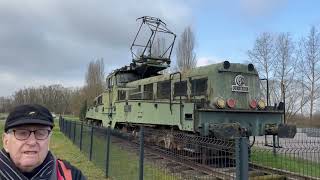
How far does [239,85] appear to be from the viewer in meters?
13.6

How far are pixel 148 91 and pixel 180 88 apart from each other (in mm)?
2608

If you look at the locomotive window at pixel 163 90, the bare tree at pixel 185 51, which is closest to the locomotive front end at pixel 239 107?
the locomotive window at pixel 163 90

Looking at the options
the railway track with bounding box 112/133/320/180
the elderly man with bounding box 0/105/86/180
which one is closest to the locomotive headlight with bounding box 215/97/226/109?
the railway track with bounding box 112/133/320/180

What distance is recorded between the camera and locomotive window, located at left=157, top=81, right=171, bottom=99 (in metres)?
15.0

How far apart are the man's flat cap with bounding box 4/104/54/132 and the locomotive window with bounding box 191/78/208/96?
10897mm

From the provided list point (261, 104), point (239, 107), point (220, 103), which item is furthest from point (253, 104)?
point (220, 103)

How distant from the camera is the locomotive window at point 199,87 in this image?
13.5 meters

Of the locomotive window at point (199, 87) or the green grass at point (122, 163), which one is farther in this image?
the locomotive window at point (199, 87)

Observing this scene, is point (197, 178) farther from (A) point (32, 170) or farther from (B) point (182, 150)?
(A) point (32, 170)

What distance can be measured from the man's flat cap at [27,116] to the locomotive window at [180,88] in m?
11.3

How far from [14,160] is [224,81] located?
1102cm

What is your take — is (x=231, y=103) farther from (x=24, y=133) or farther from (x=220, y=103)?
(x=24, y=133)

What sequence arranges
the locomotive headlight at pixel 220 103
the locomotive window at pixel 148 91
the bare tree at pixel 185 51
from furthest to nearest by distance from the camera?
the bare tree at pixel 185 51 < the locomotive window at pixel 148 91 < the locomotive headlight at pixel 220 103

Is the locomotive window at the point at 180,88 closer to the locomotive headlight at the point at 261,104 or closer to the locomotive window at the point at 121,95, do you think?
the locomotive headlight at the point at 261,104
